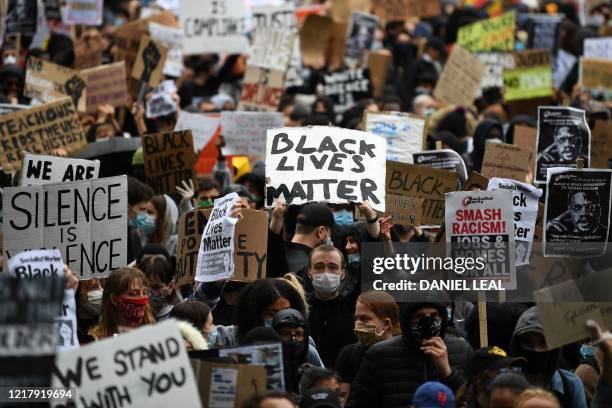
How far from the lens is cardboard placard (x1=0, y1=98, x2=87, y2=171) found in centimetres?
1357

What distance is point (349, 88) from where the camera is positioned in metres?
19.3

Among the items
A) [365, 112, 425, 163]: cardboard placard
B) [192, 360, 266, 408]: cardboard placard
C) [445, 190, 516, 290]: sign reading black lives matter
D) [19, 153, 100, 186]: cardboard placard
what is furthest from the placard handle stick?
[365, 112, 425, 163]: cardboard placard

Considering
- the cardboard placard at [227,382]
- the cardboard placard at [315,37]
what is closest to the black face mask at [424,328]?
the cardboard placard at [227,382]

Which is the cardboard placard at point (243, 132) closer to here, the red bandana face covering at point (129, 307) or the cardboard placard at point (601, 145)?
the cardboard placard at point (601, 145)

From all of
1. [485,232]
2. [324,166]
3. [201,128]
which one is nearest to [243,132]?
[201,128]

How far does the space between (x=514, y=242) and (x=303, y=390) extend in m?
2.45

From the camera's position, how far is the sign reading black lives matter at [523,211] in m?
11.0

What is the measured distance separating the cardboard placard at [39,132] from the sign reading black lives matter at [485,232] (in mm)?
4508

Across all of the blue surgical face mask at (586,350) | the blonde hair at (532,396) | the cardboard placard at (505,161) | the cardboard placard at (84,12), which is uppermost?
the cardboard placard at (84,12)

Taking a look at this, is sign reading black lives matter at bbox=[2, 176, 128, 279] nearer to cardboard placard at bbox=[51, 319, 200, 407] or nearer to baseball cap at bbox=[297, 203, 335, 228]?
baseball cap at bbox=[297, 203, 335, 228]

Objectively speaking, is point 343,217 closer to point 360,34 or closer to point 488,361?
point 488,361

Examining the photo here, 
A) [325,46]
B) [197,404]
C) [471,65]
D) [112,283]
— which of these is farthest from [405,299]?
[325,46]

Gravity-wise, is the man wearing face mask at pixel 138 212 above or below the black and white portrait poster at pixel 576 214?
below

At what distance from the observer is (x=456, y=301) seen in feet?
35.1
